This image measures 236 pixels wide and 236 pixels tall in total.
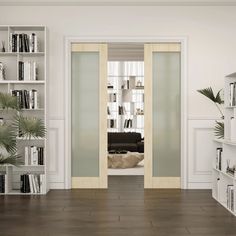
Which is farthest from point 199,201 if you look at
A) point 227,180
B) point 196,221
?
point 196,221

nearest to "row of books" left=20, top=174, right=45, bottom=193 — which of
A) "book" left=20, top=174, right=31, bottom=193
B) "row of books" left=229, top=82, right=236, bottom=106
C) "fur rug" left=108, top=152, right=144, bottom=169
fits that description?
"book" left=20, top=174, right=31, bottom=193

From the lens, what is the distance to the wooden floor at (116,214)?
4.65 meters

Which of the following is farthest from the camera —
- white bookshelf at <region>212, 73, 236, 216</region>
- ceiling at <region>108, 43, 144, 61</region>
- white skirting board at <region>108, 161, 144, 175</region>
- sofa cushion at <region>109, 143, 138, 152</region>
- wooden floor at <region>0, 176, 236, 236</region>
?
sofa cushion at <region>109, 143, 138, 152</region>

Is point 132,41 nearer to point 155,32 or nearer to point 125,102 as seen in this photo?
point 155,32

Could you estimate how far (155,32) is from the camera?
7531mm

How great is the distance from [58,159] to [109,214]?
232 cm

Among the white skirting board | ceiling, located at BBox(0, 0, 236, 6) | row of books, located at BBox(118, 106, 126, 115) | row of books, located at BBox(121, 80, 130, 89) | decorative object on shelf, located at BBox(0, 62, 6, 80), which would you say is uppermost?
ceiling, located at BBox(0, 0, 236, 6)

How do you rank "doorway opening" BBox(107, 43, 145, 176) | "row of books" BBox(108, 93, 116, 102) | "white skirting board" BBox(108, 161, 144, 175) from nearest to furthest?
"white skirting board" BBox(108, 161, 144, 175)
"doorway opening" BBox(107, 43, 145, 176)
"row of books" BBox(108, 93, 116, 102)

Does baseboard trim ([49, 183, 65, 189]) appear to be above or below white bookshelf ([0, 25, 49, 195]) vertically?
below

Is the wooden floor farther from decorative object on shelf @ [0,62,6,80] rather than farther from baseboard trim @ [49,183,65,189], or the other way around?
decorative object on shelf @ [0,62,6,80]

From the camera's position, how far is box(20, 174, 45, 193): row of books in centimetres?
693

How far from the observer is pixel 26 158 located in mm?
7020

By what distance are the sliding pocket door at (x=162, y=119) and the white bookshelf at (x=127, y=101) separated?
5.19 metres

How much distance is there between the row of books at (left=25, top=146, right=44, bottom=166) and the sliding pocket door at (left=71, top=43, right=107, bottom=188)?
771 millimetres
